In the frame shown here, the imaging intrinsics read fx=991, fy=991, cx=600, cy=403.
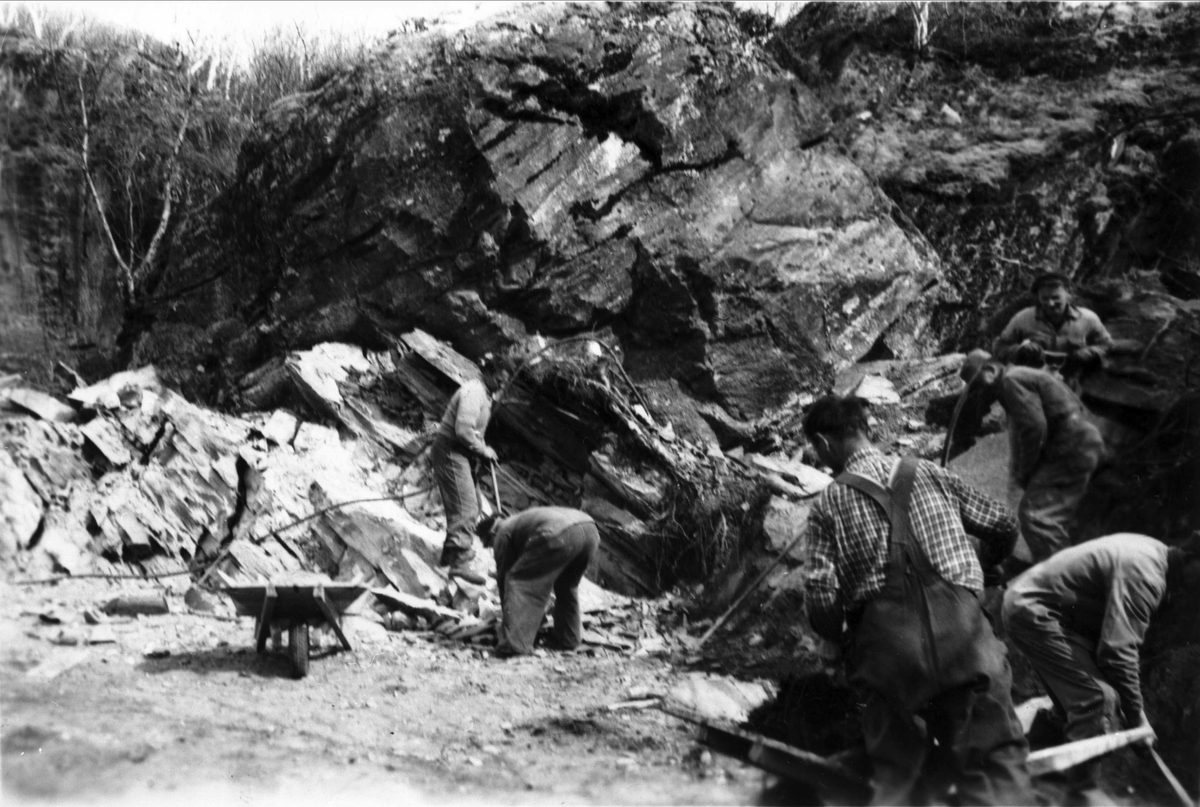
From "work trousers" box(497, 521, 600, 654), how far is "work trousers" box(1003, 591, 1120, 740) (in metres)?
1.82

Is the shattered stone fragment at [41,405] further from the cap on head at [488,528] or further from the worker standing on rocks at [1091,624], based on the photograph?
the worker standing on rocks at [1091,624]

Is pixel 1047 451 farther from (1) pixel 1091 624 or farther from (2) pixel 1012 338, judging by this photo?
(1) pixel 1091 624

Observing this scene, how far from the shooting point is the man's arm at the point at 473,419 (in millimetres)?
4867

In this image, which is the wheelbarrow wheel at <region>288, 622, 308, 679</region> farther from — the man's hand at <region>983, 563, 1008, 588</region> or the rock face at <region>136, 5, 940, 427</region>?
the man's hand at <region>983, 563, 1008, 588</region>

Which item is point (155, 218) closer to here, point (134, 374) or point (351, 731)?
point (134, 374)

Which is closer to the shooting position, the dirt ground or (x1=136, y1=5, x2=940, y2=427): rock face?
the dirt ground

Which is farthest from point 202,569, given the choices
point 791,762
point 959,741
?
point 959,741

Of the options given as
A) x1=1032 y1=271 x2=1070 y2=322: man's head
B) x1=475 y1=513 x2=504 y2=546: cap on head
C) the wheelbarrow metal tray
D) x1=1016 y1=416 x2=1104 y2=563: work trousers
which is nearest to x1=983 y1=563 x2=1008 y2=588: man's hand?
x1=1016 y1=416 x2=1104 y2=563: work trousers

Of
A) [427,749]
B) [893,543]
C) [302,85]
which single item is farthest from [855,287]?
[302,85]

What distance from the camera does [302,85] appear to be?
6438 millimetres

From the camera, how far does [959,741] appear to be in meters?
2.86

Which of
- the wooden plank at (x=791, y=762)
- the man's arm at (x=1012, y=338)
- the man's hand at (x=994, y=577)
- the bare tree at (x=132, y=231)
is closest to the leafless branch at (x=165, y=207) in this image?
the bare tree at (x=132, y=231)

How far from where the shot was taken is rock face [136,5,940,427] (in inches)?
197

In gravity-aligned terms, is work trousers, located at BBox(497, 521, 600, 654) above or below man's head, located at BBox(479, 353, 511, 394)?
below
